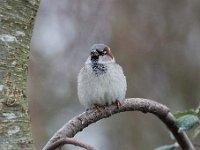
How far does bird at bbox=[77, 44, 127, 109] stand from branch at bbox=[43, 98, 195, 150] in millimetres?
261

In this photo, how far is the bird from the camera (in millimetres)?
2297

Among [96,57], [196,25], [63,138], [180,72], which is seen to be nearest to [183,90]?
[180,72]

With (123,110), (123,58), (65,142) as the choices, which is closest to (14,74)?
(65,142)

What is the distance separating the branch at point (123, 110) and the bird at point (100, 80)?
10.3 inches

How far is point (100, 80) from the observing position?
2.39m

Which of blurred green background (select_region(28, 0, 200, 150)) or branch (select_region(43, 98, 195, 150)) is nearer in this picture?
branch (select_region(43, 98, 195, 150))

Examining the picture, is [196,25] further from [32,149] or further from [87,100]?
[32,149]

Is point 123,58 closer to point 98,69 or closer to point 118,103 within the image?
point 98,69

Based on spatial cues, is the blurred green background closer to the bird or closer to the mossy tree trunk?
the bird

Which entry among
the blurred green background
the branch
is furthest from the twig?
the blurred green background

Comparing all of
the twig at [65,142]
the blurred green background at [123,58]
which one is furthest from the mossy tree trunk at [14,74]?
the blurred green background at [123,58]

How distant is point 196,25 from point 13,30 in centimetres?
462

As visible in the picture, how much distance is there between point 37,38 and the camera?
5.65 metres

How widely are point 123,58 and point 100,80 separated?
10.8 ft
